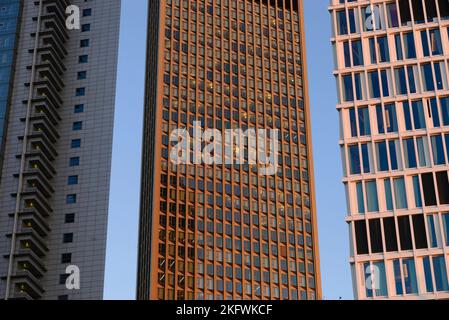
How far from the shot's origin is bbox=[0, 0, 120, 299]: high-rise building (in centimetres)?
12544

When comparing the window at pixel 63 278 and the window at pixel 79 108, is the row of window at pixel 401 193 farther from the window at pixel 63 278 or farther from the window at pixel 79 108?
the window at pixel 79 108

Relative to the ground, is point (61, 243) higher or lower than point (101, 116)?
lower

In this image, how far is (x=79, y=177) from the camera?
135 metres

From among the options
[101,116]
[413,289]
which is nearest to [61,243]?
[101,116]

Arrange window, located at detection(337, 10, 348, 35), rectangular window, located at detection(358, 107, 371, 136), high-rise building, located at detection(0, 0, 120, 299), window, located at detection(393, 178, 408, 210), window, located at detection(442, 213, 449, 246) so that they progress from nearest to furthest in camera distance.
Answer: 1. window, located at detection(442, 213, 449, 246)
2. window, located at detection(393, 178, 408, 210)
3. rectangular window, located at detection(358, 107, 371, 136)
4. window, located at detection(337, 10, 348, 35)
5. high-rise building, located at detection(0, 0, 120, 299)

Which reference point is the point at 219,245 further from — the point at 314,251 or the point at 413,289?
the point at 413,289

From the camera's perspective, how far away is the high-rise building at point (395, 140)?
7744cm

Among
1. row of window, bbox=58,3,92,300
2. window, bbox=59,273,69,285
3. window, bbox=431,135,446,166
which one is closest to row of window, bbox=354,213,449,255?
window, bbox=431,135,446,166

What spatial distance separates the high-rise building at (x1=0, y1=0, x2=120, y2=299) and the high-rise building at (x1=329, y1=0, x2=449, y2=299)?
54.5 m

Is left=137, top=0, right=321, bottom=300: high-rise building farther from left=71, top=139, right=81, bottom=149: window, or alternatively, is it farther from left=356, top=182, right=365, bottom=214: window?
left=356, top=182, right=365, bottom=214: window

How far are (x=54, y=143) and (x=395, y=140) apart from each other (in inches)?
2980

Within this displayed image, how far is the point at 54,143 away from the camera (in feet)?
462

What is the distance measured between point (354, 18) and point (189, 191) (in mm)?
101408
